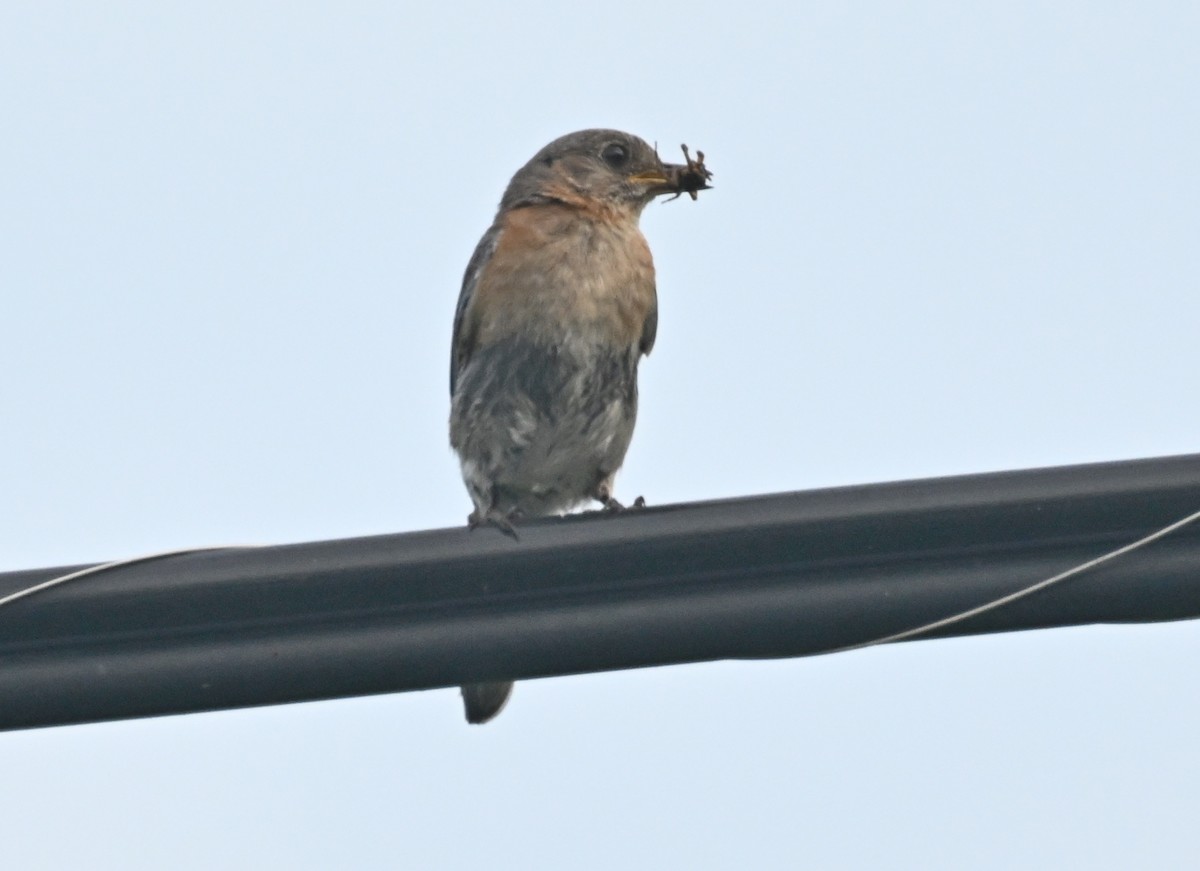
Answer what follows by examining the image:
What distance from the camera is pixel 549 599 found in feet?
14.2

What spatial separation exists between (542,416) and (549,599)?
335 centimetres

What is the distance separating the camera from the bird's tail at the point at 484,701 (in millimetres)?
7512

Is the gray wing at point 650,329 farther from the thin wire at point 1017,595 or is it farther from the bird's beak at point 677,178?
the thin wire at point 1017,595

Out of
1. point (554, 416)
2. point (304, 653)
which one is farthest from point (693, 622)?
point (554, 416)

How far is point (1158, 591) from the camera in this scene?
4.14 meters

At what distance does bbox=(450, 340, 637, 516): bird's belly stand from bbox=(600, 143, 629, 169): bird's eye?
98cm

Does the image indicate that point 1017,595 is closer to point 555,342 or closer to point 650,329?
point 555,342

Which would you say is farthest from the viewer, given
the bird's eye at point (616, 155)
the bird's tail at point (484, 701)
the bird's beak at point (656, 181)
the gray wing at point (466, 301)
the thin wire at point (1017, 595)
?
the bird's eye at point (616, 155)

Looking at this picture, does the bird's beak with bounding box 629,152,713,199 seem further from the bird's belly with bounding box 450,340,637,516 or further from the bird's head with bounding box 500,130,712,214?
the bird's belly with bounding box 450,340,637,516

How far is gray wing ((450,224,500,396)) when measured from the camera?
7.90m

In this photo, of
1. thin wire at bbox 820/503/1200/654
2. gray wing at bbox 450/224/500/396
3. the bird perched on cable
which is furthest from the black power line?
gray wing at bbox 450/224/500/396

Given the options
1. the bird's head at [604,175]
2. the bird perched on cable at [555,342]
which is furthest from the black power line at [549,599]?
the bird's head at [604,175]

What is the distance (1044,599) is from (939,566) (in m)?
0.23

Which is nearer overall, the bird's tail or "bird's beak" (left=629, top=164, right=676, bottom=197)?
the bird's tail
